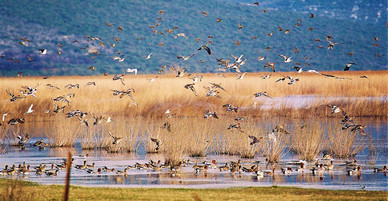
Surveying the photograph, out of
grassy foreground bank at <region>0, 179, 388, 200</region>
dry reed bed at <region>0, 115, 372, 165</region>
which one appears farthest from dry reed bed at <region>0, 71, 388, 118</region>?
grassy foreground bank at <region>0, 179, 388, 200</region>

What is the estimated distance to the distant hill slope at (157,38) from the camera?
5581 inches

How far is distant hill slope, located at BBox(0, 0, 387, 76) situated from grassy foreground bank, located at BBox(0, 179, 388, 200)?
4661 inches

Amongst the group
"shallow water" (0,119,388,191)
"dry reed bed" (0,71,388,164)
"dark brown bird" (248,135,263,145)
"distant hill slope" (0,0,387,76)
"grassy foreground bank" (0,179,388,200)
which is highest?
"distant hill slope" (0,0,387,76)

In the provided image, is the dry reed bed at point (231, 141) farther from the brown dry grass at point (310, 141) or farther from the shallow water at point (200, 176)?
the shallow water at point (200, 176)

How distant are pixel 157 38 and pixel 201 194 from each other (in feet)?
461

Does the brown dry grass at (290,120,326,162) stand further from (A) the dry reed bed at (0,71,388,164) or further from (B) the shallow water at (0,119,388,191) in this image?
(B) the shallow water at (0,119,388,191)

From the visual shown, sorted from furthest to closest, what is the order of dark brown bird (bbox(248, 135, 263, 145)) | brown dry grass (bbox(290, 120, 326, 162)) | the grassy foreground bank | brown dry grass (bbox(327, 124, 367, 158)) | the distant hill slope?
the distant hill slope → brown dry grass (bbox(327, 124, 367, 158)) → brown dry grass (bbox(290, 120, 326, 162)) → dark brown bird (bbox(248, 135, 263, 145)) → the grassy foreground bank

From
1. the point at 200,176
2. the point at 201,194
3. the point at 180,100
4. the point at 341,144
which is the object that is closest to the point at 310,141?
the point at 341,144

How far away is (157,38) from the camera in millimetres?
156500

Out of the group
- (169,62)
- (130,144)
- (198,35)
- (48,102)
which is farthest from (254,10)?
(130,144)

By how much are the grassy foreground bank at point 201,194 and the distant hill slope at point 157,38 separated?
4661 inches

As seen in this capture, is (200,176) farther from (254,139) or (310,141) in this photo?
(310,141)

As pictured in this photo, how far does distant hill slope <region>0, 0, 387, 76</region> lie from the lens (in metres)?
142

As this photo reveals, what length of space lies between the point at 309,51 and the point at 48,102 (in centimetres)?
10996
